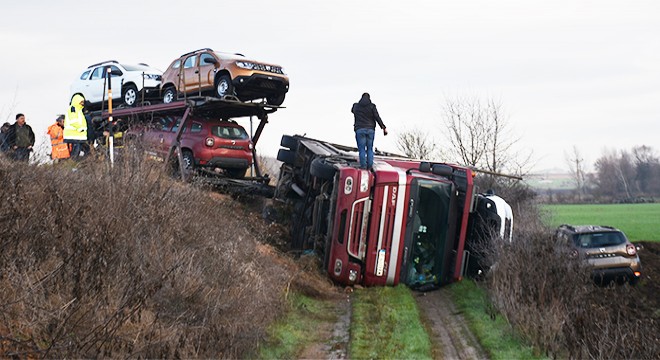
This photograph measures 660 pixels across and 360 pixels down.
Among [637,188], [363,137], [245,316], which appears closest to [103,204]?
[245,316]

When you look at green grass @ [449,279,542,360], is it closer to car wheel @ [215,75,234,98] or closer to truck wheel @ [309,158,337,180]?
truck wheel @ [309,158,337,180]

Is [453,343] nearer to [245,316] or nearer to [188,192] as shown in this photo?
[245,316]

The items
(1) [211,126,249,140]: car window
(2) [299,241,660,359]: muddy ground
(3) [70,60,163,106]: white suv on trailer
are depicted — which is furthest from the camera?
(3) [70,60,163,106]: white suv on trailer

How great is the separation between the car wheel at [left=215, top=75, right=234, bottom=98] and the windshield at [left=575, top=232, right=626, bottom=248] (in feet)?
29.4

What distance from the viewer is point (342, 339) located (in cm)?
962

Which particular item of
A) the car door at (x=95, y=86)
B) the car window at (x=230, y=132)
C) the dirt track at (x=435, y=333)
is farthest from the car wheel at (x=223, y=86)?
the dirt track at (x=435, y=333)

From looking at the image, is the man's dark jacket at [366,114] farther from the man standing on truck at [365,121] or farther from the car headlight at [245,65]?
the car headlight at [245,65]

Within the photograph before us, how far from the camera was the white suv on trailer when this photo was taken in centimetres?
2016

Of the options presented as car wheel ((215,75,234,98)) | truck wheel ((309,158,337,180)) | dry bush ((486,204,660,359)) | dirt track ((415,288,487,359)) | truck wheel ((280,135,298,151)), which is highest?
car wheel ((215,75,234,98))

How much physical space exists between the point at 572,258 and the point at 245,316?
6.88 m

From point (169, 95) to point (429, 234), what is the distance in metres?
9.24

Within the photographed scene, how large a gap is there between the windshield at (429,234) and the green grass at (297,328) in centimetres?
223

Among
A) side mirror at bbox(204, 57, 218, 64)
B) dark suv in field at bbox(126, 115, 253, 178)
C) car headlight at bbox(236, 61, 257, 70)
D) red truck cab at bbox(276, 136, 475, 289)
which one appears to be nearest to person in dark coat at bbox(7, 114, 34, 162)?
dark suv in field at bbox(126, 115, 253, 178)

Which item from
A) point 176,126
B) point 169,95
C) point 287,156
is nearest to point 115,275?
point 287,156
